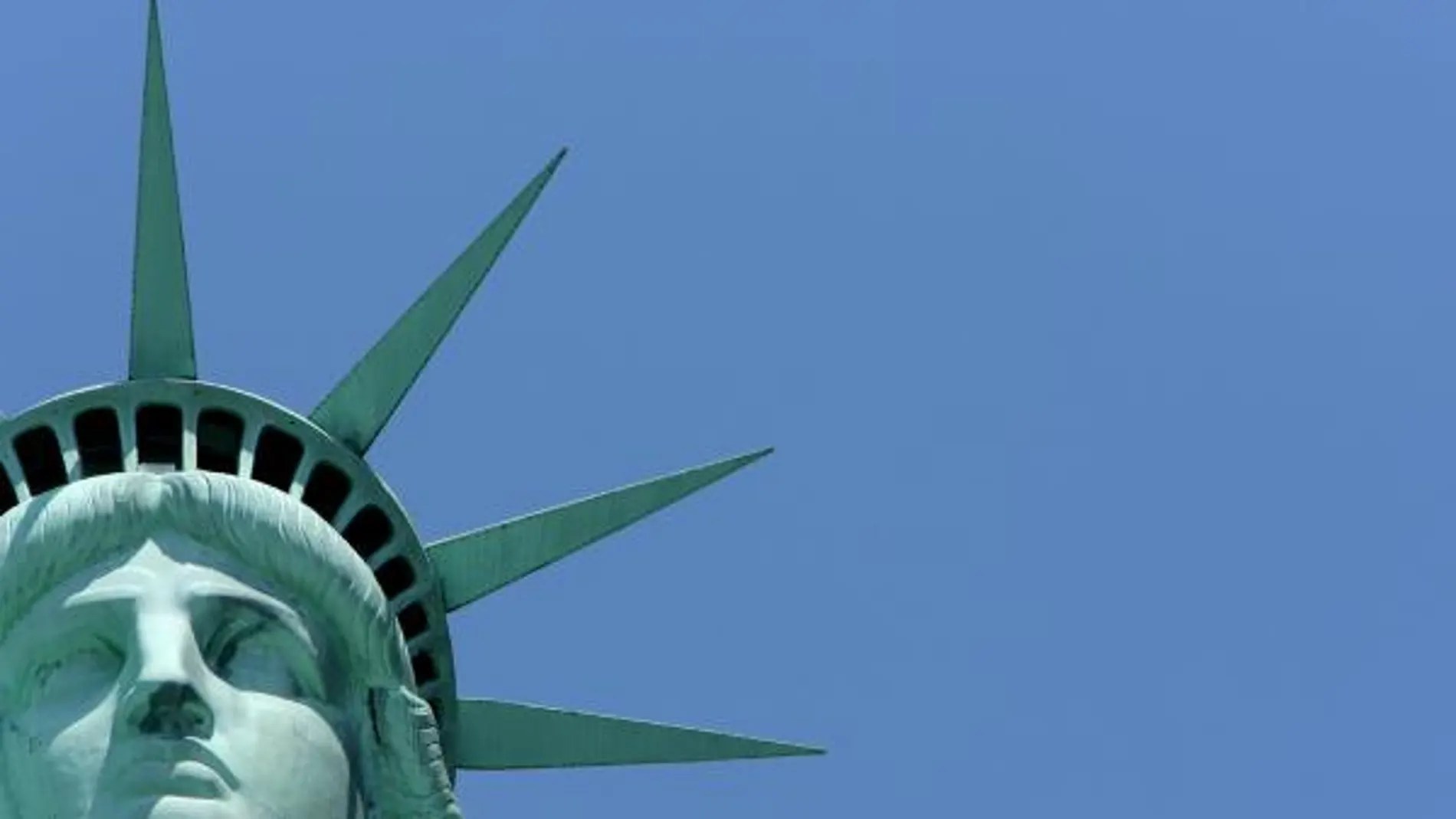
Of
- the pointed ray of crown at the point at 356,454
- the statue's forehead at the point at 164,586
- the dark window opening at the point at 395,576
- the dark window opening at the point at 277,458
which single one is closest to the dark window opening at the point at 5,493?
the pointed ray of crown at the point at 356,454

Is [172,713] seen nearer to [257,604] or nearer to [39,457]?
[257,604]

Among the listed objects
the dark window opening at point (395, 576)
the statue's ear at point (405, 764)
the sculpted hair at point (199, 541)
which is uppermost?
the dark window opening at point (395, 576)

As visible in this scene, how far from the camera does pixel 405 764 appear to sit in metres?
31.3

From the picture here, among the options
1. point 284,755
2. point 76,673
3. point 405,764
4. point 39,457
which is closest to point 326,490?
point 39,457

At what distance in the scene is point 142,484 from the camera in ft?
105

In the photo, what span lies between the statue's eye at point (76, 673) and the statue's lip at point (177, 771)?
1.10 meters

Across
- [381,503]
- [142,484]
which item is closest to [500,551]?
[381,503]

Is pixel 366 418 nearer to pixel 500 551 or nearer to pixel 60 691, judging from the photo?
pixel 500 551

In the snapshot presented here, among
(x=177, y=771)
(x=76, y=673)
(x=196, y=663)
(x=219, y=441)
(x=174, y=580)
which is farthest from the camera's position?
(x=219, y=441)

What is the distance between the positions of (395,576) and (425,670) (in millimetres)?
836

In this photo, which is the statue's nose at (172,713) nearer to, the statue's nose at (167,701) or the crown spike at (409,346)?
the statue's nose at (167,701)

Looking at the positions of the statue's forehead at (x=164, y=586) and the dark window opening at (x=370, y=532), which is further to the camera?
the dark window opening at (x=370, y=532)

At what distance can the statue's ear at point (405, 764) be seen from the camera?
3127 centimetres

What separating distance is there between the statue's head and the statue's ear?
0.02 m
